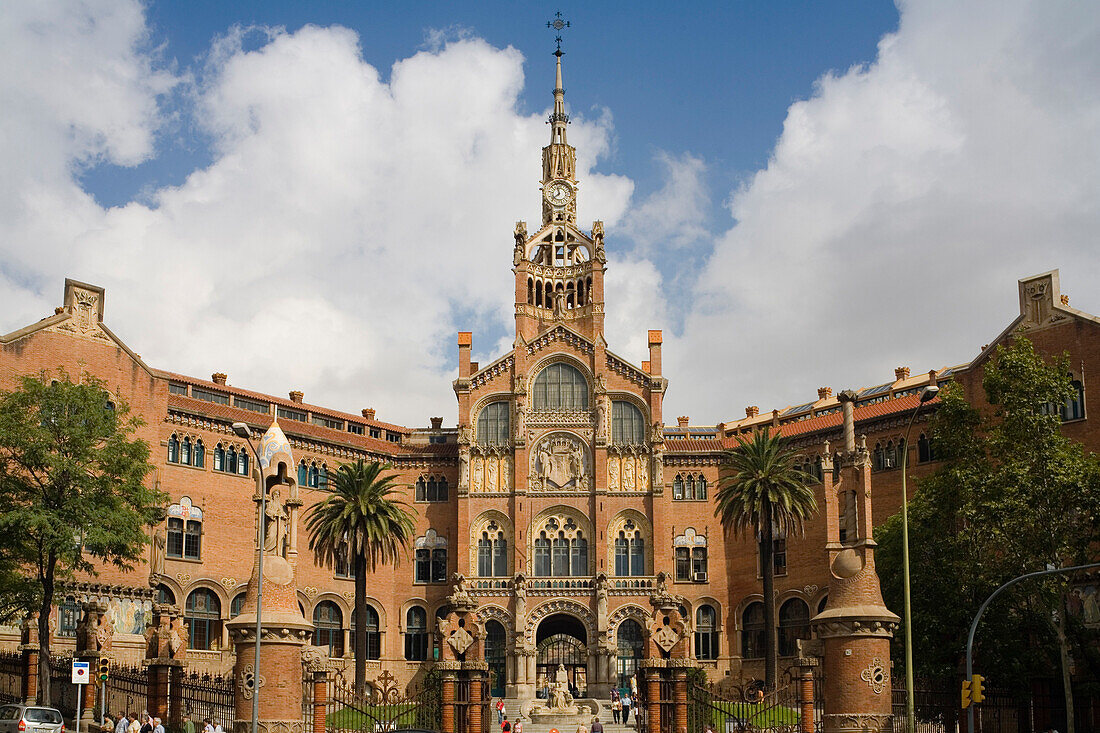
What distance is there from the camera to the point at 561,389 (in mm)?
74875

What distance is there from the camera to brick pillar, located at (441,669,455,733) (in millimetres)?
40469

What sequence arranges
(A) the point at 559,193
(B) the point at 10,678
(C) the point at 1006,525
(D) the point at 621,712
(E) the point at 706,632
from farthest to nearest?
(A) the point at 559,193 → (E) the point at 706,632 → (D) the point at 621,712 → (B) the point at 10,678 → (C) the point at 1006,525

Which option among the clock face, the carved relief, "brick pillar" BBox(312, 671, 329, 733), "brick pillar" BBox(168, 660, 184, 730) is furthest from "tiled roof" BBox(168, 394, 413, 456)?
"brick pillar" BBox(312, 671, 329, 733)

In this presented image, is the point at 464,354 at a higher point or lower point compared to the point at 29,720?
higher

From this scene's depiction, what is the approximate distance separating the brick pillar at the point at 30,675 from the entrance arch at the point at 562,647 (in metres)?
33.4

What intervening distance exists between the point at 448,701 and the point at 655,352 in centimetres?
3707

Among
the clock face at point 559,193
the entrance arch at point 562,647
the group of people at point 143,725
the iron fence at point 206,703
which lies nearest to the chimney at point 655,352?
the clock face at point 559,193

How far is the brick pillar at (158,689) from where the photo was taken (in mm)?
39906

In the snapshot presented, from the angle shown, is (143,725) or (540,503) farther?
(540,503)

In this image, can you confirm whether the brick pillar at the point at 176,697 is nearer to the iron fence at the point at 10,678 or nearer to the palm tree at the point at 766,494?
the iron fence at the point at 10,678

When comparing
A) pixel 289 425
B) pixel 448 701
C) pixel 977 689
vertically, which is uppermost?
pixel 289 425

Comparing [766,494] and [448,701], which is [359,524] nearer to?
[766,494]

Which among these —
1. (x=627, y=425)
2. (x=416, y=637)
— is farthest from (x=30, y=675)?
(x=627, y=425)

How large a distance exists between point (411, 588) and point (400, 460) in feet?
25.5
